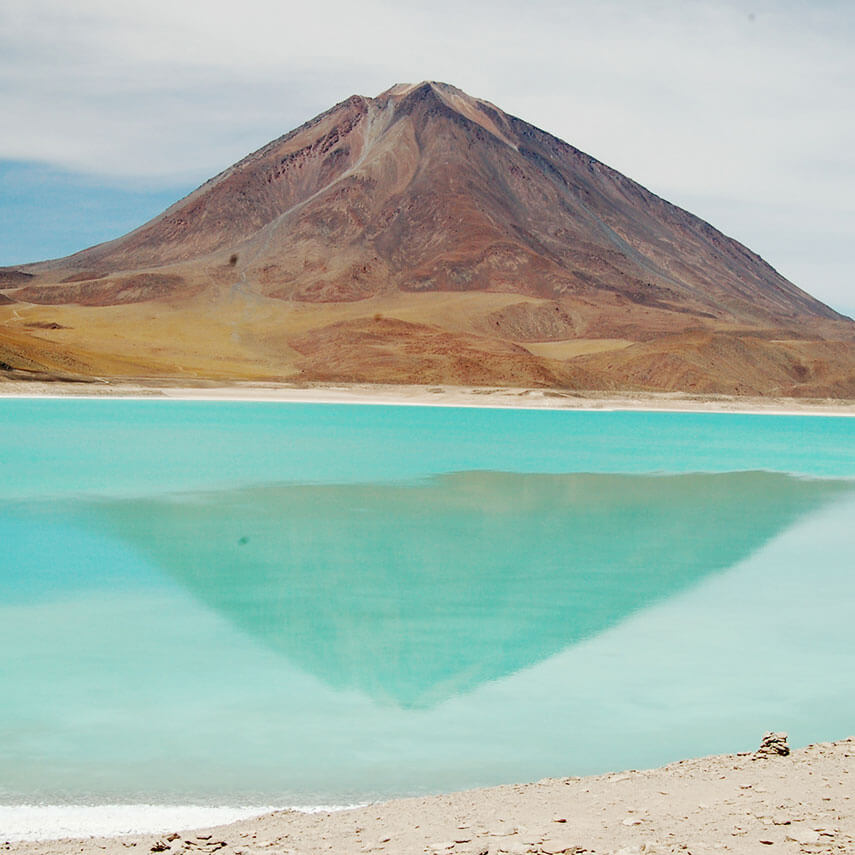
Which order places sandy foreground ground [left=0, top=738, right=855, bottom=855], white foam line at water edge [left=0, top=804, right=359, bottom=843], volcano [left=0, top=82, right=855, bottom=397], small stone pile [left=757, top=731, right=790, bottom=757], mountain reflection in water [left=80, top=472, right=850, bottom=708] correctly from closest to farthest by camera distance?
sandy foreground ground [left=0, top=738, right=855, bottom=855] → white foam line at water edge [left=0, top=804, right=359, bottom=843] → small stone pile [left=757, top=731, right=790, bottom=757] → mountain reflection in water [left=80, top=472, right=850, bottom=708] → volcano [left=0, top=82, right=855, bottom=397]

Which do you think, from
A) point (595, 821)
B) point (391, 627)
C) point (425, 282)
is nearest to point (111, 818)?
point (595, 821)

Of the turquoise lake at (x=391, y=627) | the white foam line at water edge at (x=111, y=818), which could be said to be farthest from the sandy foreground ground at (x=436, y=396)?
the white foam line at water edge at (x=111, y=818)

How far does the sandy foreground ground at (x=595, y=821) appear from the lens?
4.30 meters

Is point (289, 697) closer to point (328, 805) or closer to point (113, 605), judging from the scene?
point (328, 805)

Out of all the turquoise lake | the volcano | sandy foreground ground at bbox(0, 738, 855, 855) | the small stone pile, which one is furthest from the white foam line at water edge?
the volcano

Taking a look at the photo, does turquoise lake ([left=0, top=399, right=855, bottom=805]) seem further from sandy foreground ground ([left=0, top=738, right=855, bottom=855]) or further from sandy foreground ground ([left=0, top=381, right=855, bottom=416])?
sandy foreground ground ([left=0, top=381, right=855, bottom=416])

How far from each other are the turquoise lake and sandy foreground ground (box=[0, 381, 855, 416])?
32404mm

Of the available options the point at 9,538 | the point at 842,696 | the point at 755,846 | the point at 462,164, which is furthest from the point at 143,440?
the point at 462,164

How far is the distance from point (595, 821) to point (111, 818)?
269 cm

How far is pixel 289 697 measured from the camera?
810cm

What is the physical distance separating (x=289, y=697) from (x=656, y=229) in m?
Answer: 169

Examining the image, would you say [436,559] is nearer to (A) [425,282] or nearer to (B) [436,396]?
(B) [436,396]

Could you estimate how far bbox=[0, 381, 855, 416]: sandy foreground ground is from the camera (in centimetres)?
5656

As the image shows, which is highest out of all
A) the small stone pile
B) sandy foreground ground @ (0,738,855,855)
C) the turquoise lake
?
the turquoise lake
